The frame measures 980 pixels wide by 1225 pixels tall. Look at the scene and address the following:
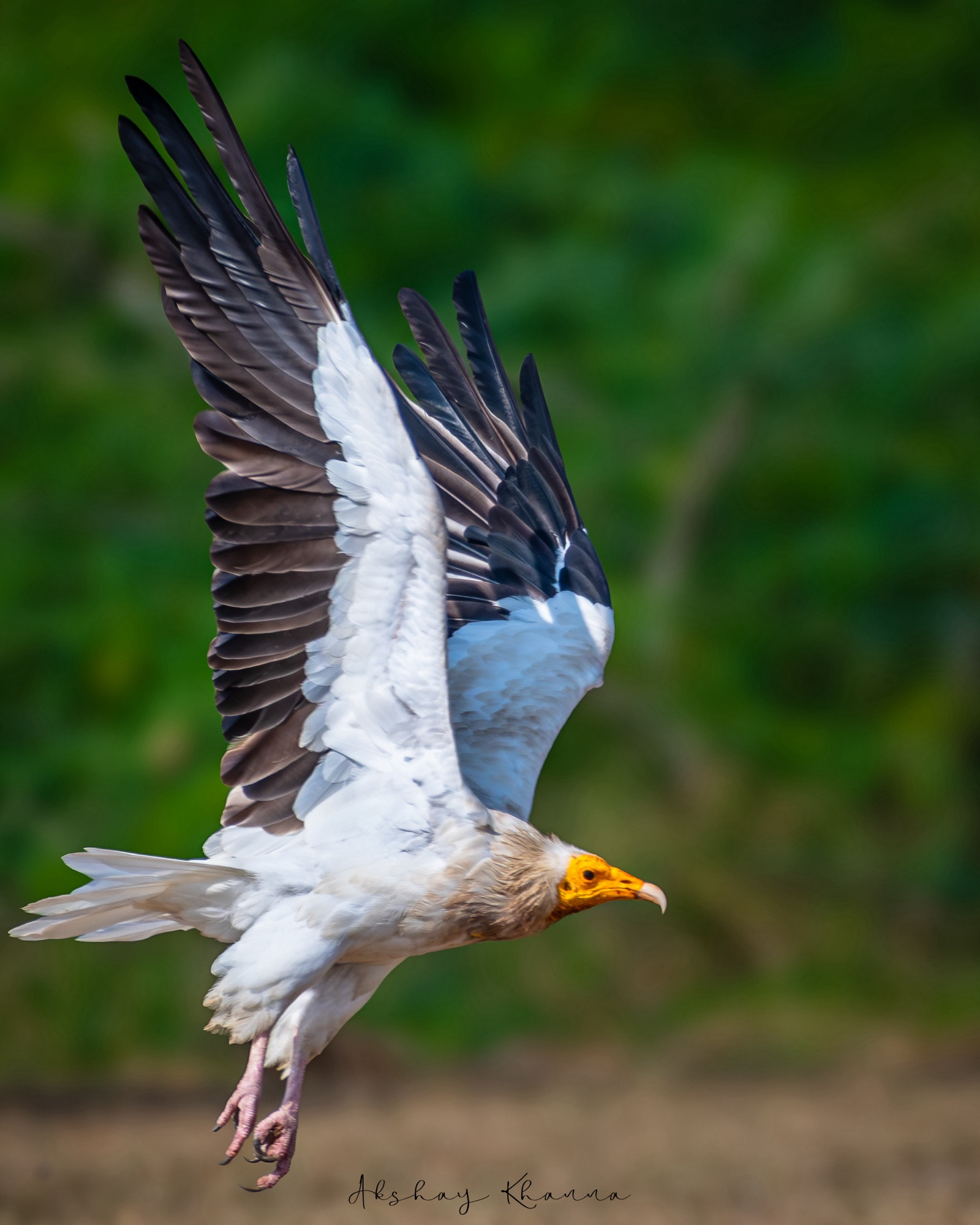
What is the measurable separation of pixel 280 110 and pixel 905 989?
939 cm

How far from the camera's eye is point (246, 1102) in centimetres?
478

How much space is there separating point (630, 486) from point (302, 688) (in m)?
10.3

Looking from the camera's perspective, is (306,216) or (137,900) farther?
(137,900)

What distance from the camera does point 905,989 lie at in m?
14.0

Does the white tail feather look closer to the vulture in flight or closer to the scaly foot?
the vulture in flight

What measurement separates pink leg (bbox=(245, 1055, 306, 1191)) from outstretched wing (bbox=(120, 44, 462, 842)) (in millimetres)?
728

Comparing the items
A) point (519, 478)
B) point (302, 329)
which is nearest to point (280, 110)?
point (519, 478)

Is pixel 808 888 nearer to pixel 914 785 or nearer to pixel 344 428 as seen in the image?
pixel 914 785

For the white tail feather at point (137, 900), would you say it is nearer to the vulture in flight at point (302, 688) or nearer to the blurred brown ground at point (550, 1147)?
the vulture in flight at point (302, 688)

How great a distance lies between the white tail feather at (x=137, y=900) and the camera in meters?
4.80

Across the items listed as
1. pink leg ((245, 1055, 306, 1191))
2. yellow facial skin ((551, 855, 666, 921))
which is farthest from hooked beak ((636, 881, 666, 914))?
pink leg ((245, 1055, 306, 1191))

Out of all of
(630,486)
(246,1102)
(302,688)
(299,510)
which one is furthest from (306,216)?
(630,486)

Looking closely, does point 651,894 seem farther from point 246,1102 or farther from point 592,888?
point 246,1102

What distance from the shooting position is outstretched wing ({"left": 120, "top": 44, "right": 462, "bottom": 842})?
4.66 m
